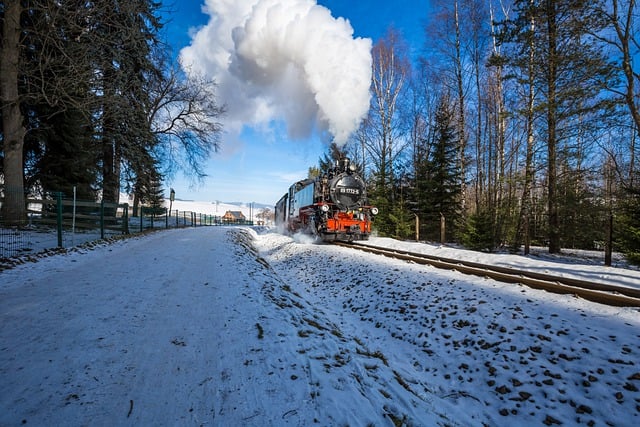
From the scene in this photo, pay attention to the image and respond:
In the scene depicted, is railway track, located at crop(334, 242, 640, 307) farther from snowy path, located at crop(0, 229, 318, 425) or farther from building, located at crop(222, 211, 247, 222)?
building, located at crop(222, 211, 247, 222)

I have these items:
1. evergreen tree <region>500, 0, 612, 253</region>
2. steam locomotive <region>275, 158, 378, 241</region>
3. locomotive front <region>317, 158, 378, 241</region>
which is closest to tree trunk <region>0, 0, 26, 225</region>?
steam locomotive <region>275, 158, 378, 241</region>

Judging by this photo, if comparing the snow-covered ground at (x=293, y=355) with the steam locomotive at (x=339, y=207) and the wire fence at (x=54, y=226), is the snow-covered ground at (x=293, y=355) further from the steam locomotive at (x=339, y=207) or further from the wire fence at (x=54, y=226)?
the steam locomotive at (x=339, y=207)

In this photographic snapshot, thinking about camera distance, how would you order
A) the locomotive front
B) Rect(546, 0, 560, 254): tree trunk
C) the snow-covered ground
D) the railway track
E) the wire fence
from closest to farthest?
the snow-covered ground < the railway track < the wire fence < Rect(546, 0, 560, 254): tree trunk < the locomotive front

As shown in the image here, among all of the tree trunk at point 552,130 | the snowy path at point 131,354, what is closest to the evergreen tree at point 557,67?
the tree trunk at point 552,130

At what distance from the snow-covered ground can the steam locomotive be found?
736 cm

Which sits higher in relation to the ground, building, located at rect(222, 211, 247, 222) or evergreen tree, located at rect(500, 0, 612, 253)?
evergreen tree, located at rect(500, 0, 612, 253)

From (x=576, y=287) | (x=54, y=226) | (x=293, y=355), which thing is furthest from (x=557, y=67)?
(x=54, y=226)

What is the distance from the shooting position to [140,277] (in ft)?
19.0

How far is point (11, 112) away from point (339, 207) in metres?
12.8

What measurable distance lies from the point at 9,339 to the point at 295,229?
15650mm

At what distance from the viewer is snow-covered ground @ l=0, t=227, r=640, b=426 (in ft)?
7.46

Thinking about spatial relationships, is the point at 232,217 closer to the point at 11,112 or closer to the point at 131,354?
the point at 11,112

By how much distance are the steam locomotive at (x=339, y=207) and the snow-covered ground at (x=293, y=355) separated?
24.2ft

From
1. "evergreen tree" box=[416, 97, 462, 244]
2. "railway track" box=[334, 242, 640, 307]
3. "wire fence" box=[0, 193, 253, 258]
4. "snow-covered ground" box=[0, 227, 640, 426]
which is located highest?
"evergreen tree" box=[416, 97, 462, 244]
